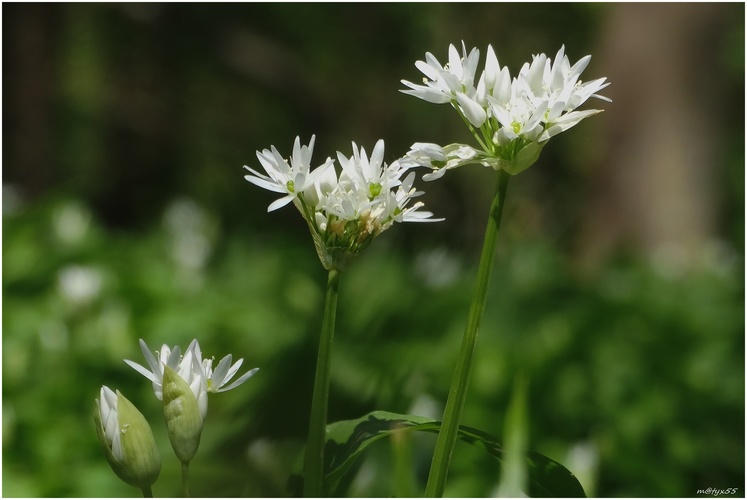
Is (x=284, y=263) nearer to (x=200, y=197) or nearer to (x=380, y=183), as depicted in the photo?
(x=380, y=183)

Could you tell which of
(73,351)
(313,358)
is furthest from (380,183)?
(73,351)

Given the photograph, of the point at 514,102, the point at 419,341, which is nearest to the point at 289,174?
the point at 514,102

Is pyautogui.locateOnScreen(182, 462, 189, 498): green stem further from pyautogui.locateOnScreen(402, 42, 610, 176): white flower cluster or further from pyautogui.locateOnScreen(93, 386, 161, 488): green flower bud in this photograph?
pyautogui.locateOnScreen(402, 42, 610, 176): white flower cluster

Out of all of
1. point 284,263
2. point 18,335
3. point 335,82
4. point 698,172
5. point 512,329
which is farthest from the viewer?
point 335,82

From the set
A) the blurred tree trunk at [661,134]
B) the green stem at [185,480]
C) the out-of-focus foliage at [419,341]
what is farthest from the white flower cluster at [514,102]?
the blurred tree trunk at [661,134]

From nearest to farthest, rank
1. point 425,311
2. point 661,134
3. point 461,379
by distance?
point 461,379, point 425,311, point 661,134

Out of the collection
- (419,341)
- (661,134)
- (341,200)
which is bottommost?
(341,200)

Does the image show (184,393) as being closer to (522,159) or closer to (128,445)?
(128,445)

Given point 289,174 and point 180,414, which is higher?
point 289,174
